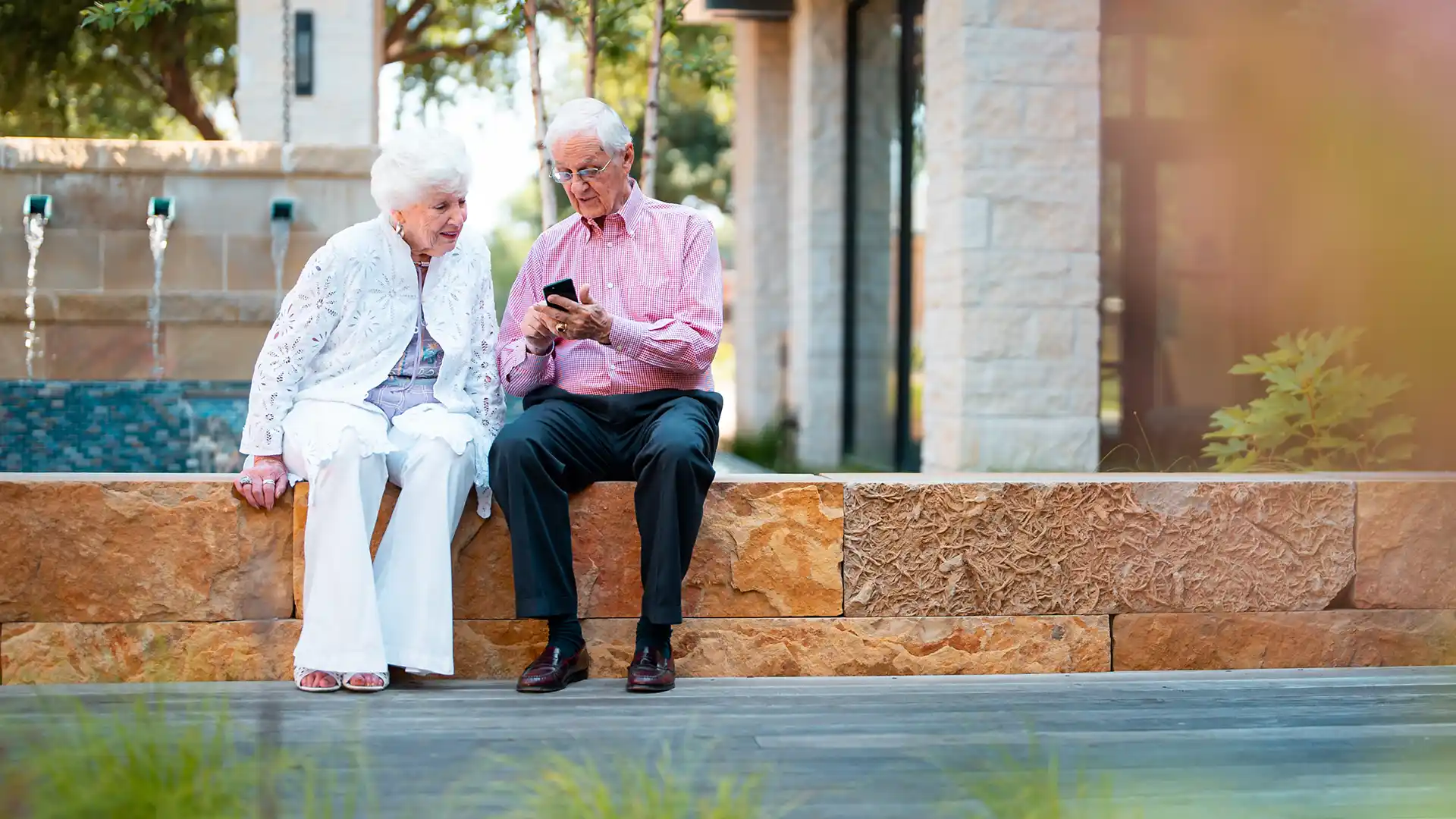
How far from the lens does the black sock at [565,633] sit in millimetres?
3271

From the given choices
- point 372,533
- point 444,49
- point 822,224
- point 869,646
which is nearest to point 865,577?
point 869,646

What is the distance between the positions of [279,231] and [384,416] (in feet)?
10.4

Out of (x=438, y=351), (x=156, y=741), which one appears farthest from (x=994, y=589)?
(x=156, y=741)

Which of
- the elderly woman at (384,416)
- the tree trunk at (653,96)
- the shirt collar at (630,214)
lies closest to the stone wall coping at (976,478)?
the elderly woman at (384,416)

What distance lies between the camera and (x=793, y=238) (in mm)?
9188

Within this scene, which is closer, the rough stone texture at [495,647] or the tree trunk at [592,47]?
the rough stone texture at [495,647]

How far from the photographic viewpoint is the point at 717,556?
346 centimetres

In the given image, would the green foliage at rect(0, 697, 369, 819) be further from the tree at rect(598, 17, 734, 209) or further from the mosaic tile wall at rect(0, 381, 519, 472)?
the tree at rect(598, 17, 734, 209)

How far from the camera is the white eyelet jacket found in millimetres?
3311

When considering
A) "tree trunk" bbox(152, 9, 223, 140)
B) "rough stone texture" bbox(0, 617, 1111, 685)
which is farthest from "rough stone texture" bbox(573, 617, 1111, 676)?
"tree trunk" bbox(152, 9, 223, 140)

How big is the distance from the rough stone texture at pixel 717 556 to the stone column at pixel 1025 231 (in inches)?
80.6

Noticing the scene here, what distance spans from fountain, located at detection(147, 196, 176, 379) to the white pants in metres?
3.24

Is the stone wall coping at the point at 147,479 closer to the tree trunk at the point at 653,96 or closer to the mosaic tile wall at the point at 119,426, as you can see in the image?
the mosaic tile wall at the point at 119,426

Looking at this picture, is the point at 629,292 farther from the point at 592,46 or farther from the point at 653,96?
the point at 592,46
